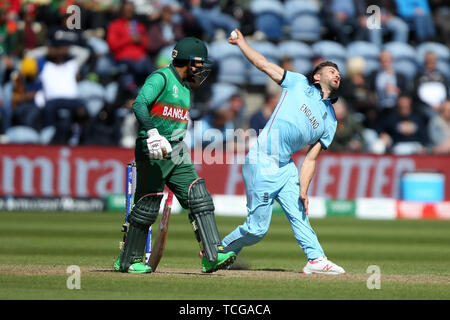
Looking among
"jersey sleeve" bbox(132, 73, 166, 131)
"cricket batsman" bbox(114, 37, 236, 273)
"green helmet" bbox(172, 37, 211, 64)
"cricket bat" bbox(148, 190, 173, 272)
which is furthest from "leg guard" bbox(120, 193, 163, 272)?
"green helmet" bbox(172, 37, 211, 64)

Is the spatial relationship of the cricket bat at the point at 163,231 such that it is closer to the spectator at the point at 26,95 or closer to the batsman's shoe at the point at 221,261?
the batsman's shoe at the point at 221,261

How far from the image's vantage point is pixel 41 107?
1697cm

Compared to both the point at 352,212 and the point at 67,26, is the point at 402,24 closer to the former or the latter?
the point at 352,212

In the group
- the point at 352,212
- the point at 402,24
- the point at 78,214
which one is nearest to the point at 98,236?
the point at 78,214

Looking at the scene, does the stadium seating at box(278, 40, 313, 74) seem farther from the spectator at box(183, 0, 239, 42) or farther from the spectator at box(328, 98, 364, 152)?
the spectator at box(328, 98, 364, 152)

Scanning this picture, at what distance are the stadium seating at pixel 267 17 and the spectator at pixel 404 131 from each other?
10.5 feet

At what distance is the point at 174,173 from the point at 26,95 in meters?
10.1

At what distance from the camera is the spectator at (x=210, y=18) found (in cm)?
1862

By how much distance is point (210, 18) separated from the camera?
18688mm

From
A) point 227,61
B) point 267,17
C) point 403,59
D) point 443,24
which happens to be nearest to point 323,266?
point 227,61

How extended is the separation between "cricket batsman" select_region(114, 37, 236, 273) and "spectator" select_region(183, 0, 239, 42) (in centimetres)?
1113

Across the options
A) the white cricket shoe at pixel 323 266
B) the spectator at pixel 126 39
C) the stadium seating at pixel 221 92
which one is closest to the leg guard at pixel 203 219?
the white cricket shoe at pixel 323 266

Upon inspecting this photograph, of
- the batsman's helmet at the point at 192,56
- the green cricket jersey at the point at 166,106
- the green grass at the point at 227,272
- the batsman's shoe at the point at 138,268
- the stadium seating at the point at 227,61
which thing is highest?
the stadium seating at the point at 227,61
